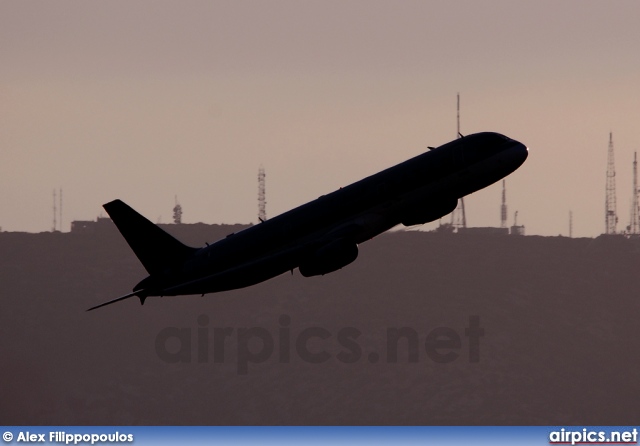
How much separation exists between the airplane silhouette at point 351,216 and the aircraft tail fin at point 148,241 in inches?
101

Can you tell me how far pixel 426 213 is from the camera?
10481cm

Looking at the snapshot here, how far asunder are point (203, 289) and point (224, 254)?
3119mm

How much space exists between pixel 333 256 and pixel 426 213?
8.67 meters

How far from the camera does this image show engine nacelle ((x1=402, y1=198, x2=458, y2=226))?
10444 cm

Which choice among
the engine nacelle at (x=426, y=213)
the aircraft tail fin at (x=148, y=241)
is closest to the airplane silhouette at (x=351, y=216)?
the engine nacelle at (x=426, y=213)

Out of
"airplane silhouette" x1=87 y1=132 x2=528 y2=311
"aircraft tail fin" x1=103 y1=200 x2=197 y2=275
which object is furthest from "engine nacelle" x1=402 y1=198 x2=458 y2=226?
"aircraft tail fin" x1=103 y1=200 x2=197 y2=275

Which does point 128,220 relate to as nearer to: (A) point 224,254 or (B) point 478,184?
Answer: (A) point 224,254

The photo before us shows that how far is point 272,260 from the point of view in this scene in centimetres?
10394

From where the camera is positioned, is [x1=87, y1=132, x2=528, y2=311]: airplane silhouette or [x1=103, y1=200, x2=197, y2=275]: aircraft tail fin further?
[x1=103, y1=200, x2=197, y2=275]: aircraft tail fin

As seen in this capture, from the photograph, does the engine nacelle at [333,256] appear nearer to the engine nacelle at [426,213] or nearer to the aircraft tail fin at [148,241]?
the engine nacelle at [426,213]

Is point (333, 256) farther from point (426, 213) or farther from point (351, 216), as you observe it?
point (426, 213)

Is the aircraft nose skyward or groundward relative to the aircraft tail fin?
skyward

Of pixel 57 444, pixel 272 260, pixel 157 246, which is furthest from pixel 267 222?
pixel 57 444

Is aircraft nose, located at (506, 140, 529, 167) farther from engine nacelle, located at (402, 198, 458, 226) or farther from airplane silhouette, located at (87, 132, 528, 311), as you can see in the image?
engine nacelle, located at (402, 198, 458, 226)
